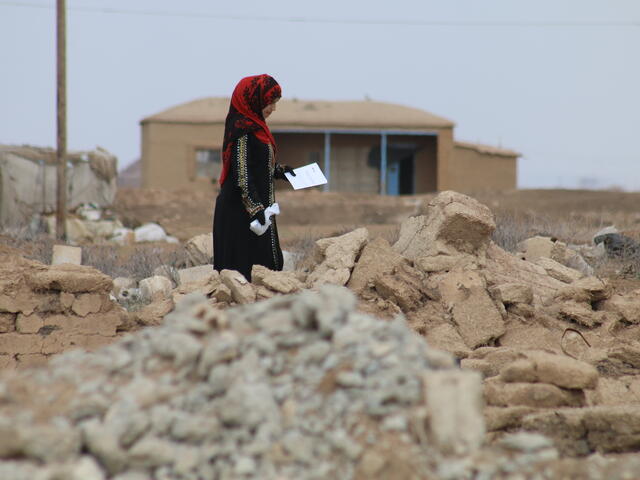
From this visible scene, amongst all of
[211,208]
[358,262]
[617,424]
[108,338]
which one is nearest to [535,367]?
[617,424]

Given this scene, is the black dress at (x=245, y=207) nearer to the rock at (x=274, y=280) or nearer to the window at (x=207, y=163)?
the rock at (x=274, y=280)

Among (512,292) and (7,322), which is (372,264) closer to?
(512,292)

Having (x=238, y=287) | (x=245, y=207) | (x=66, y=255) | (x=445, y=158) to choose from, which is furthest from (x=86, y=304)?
(x=445, y=158)

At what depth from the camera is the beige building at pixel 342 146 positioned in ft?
68.1

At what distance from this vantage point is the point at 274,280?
17.8 feet

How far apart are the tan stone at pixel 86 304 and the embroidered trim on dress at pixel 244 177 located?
1127 millimetres

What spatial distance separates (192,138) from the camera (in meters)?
20.7

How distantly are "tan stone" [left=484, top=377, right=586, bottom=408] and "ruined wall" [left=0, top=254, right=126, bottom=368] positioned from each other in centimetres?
254

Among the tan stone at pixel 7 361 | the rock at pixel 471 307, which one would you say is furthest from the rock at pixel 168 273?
the rock at pixel 471 307

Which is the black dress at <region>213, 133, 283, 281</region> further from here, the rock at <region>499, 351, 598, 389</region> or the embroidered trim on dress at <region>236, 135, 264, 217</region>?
the rock at <region>499, 351, 598, 389</region>

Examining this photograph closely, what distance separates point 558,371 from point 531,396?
169 millimetres

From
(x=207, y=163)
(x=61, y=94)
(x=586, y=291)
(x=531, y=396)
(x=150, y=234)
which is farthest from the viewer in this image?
(x=207, y=163)

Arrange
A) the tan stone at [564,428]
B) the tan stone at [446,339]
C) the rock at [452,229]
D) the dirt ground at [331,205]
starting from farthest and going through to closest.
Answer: the dirt ground at [331,205], the rock at [452,229], the tan stone at [446,339], the tan stone at [564,428]

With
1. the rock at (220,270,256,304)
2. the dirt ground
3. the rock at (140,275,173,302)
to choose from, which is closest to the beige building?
the dirt ground
